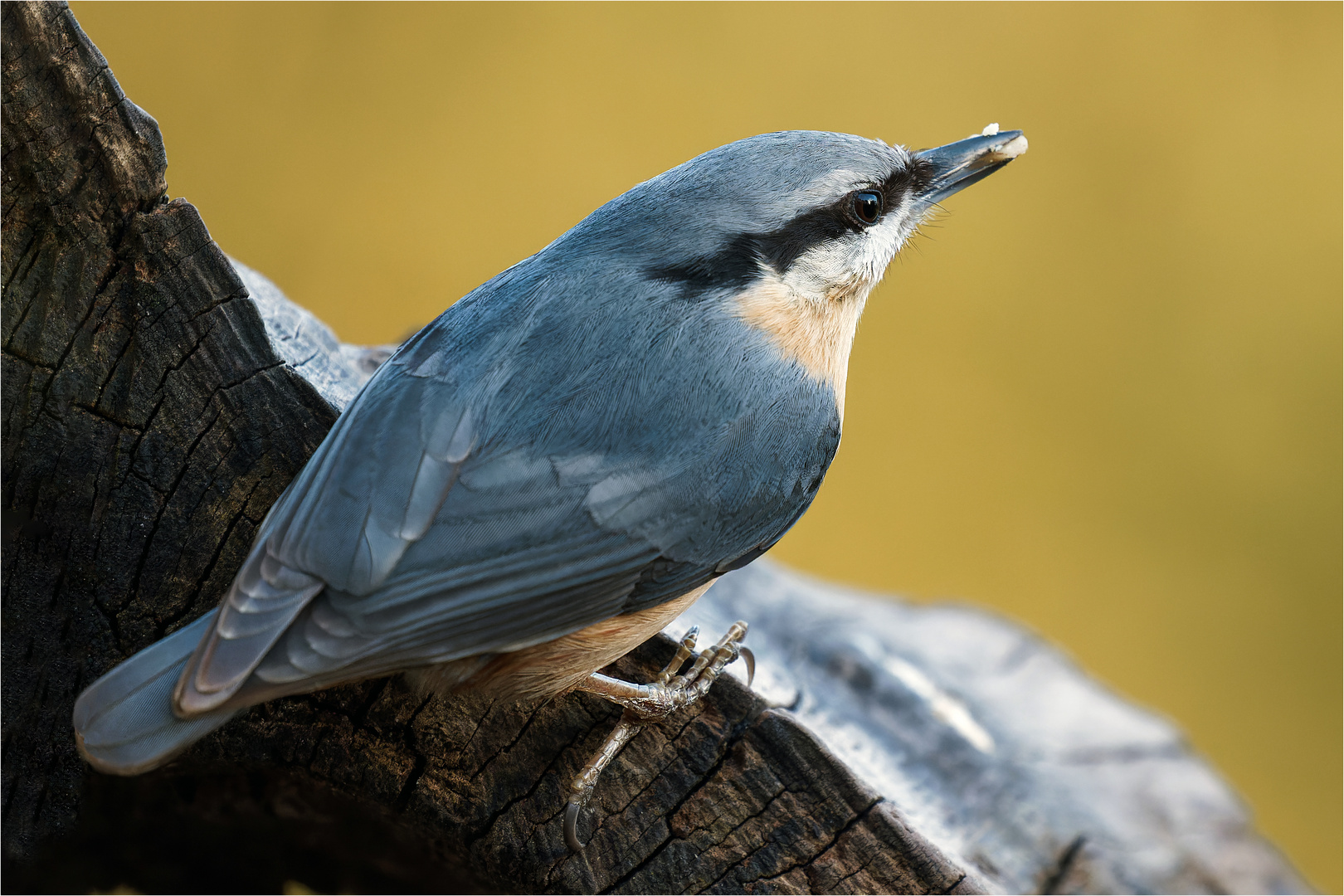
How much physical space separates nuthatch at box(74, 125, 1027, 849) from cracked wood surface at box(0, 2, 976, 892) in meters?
0.09

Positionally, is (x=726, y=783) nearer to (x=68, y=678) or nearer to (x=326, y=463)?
(x=326, y=463)

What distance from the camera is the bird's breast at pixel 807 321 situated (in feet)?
4.50

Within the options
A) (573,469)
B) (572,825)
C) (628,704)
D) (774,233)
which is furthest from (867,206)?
(572,825)

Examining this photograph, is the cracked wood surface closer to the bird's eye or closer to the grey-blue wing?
the grey-blue wing

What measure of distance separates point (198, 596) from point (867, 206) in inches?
42.6

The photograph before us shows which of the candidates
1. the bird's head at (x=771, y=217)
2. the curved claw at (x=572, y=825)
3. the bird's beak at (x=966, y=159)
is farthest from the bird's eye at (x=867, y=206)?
the curved claw at (x=572, y=825)

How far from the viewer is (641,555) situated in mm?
1183

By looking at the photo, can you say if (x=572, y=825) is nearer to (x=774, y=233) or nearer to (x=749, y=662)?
(x=749, y=662)

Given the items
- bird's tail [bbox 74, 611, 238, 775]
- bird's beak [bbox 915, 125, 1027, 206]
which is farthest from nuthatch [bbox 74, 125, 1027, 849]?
bird's beak [bbox 915, 125, 1027, 206]

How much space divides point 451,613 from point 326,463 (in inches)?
8.9

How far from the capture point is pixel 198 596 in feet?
4.16

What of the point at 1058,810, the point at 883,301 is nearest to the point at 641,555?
the point at 1058,810

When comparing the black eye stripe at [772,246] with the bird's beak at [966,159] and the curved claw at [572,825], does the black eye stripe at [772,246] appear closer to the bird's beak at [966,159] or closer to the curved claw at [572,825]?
the bird's beak at [966,159]

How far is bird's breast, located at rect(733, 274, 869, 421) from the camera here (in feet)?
4.50
